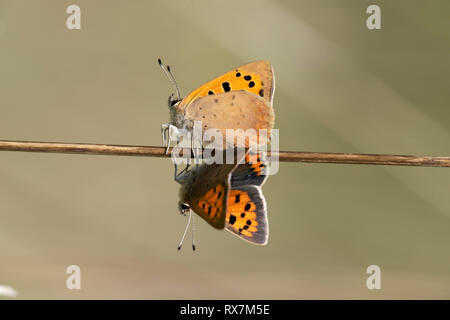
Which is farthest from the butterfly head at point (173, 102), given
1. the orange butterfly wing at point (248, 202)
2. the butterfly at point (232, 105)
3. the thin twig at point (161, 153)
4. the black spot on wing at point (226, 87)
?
the orange butterfly wing at point (248, 202)

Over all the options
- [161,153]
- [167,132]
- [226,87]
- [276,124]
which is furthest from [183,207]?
[276,124]

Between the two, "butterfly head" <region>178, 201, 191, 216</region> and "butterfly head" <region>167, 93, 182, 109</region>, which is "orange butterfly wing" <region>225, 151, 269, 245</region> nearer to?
"butterfly head" <region>178, 201, 191, 216</region>

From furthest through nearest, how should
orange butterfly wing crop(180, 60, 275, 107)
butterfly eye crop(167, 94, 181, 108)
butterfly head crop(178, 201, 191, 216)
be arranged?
butterfly eye crop(167, 94, 181, 108) → orange butterfly wing crop(180, 60, 275, 107) → butterfly head crop(178, 201, 191, 216)

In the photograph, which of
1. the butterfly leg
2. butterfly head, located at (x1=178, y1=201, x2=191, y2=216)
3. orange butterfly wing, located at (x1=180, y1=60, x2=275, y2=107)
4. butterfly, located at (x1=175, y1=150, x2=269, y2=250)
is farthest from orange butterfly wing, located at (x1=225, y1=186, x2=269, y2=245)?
orange butterfly wing, located at (x1=180, y1=60, x2=275, y2=107)

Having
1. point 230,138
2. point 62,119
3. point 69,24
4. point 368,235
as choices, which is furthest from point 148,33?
point 368,235

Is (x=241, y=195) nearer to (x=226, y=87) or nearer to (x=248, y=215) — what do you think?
(x=248, y=215)

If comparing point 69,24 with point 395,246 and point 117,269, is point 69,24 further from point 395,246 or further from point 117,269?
point 395,246
